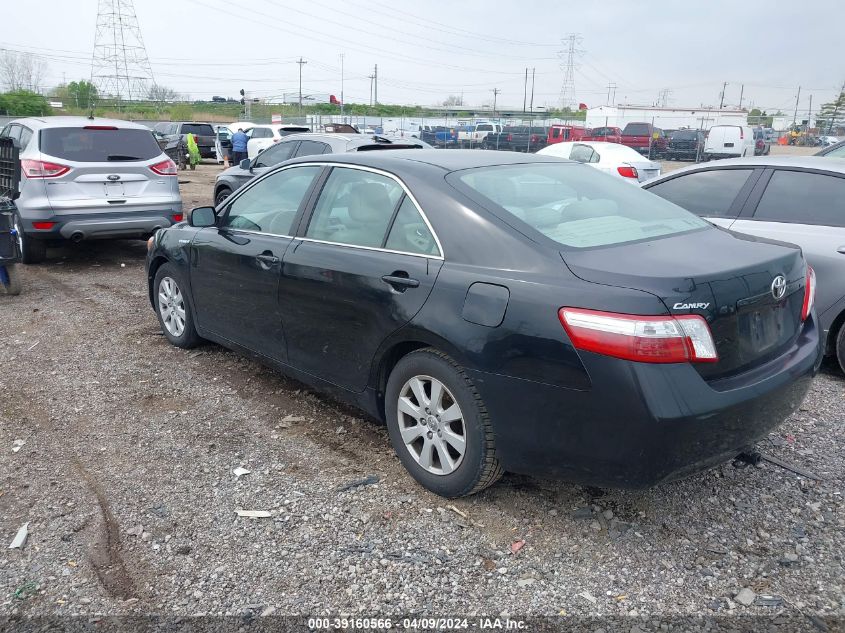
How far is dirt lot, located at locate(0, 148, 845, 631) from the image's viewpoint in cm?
269

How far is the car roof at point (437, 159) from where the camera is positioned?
12.0 feet

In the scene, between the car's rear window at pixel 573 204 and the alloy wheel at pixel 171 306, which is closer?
the car's rear window at pixel 573 204

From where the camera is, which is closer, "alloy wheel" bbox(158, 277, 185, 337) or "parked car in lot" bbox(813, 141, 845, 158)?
"alloy wheel" bbox(158, 277, 185, 337)

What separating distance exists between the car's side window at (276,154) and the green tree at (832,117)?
4171 centimetres

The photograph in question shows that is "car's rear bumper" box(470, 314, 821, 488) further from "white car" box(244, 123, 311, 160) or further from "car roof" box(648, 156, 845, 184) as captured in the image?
"white car" box(244, 123, 311, 160)

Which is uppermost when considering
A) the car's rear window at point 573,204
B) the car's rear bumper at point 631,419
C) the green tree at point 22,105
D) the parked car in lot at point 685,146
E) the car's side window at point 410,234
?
the green tree at point 22,105

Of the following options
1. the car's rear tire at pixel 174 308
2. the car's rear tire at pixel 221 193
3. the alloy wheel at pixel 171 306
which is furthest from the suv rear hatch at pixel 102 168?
the alloy wheel at pixel 171 306

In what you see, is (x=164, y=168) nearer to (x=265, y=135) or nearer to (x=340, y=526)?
(x=340, y=526)

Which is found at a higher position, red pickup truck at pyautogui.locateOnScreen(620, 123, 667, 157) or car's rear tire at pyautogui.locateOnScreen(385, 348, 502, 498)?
red pickup truck at pyautogui.locateOnScreen(620, 123, 667, 157)

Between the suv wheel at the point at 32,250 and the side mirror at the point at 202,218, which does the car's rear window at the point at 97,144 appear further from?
the side mirror at the point at 202,218

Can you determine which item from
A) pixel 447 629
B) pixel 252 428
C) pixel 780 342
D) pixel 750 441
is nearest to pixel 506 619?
pixel 447 629

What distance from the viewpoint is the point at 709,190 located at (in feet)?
18.7

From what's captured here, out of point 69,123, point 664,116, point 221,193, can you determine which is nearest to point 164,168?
point 69,123

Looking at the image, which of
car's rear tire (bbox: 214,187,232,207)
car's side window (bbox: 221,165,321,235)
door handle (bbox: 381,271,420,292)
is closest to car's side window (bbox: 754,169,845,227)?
door handle (bbox: 381,271,420,292)
